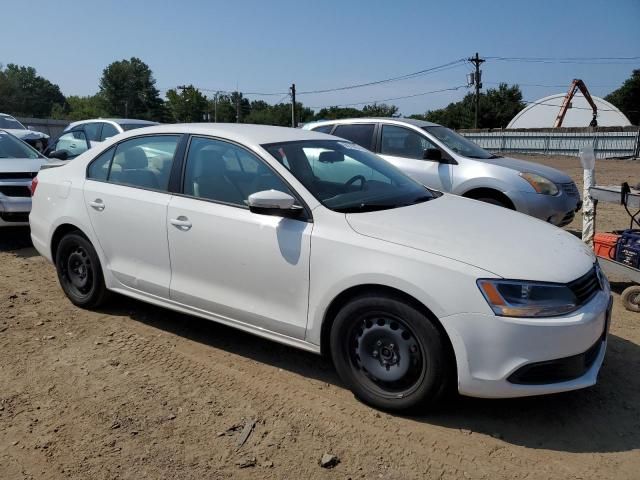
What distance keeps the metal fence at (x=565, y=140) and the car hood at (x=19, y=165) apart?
27802 mm

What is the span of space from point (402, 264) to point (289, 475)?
4.02ft

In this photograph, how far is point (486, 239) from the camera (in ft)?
10.7

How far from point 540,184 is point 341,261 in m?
4.82

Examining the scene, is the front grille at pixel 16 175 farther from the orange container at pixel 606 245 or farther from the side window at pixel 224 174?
the orange container at pixel 606 245

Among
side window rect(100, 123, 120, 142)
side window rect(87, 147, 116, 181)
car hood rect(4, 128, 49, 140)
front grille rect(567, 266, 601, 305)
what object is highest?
car hood rect(4, 128, 49, 140)

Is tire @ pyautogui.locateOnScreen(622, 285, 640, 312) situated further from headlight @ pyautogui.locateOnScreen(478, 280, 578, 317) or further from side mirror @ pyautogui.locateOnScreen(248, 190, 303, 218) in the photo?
side mirror @ pyautogui.locateOnScreen(248, 190, 303, 218)

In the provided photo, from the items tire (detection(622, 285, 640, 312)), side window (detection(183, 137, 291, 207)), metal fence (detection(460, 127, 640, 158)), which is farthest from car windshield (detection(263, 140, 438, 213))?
metal fence (detection(460, 127, 640, 158))

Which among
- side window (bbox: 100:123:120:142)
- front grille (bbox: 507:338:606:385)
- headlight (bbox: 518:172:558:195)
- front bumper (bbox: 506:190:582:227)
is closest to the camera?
front grille (bbox: 507:338:606:385)

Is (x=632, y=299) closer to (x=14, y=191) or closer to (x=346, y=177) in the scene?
(x=346, y=177)

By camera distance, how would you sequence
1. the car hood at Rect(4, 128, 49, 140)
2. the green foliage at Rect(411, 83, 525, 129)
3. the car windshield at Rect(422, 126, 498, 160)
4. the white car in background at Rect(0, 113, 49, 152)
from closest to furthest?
the car windshield at Rect(422, 126, 498, 160), the white car in background at Rect(0, 113, 49, 152), the car hood at Rect(4, 128, 49, 140), the green foliage at Rect(411, 83, 525, 129)

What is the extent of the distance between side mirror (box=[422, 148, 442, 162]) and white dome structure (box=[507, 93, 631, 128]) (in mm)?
56059

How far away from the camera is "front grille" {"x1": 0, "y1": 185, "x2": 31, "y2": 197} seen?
7.24 metres

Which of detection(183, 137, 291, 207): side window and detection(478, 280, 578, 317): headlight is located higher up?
detection(183, 137, 291, 207): side window

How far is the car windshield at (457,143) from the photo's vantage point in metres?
7.71
